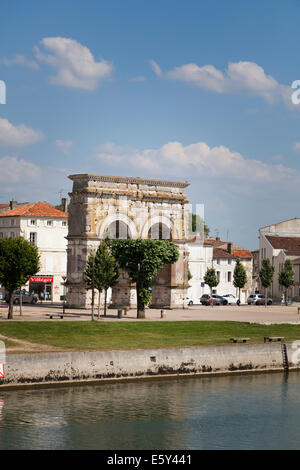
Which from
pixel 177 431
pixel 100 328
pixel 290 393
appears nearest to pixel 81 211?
pixel 100 328

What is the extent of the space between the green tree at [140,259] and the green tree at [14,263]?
823 cm

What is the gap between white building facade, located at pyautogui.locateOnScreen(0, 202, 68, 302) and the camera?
3917 inches

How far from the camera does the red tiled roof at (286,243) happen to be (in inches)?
4814

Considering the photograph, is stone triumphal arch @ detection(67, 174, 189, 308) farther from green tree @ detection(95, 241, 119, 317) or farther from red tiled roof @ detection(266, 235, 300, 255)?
red tiled roof @ detection(266, 235, 300, 255)

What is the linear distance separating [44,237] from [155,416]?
66688 mm

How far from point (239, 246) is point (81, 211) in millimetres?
66229

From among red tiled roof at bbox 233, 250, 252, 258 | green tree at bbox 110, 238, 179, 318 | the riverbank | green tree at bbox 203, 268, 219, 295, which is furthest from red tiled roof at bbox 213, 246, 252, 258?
the riverbank

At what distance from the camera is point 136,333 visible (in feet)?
173

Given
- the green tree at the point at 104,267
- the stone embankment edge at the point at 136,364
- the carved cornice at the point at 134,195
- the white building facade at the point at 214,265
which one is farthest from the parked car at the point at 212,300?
the stone embankment edge at the point at 136,364

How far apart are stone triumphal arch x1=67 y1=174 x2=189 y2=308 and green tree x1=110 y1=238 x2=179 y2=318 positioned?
10435mm

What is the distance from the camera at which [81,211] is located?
72.5 meters

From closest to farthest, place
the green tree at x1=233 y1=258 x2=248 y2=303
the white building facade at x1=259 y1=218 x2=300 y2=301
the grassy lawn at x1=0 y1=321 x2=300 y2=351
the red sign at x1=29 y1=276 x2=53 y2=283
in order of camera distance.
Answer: the grassy lawn at x1=0 y1=321 x2=300 y2=351
the red sign at x1=29 y1=276 x2=53 y2=283
the green tree at x1=233 y1=258 x2=248 y2=303
the white building facade at x1=259 y1=218 x2=300 y2=301

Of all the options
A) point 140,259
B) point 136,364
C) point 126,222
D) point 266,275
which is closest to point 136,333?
point 136,364

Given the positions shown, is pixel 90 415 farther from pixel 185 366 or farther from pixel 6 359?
pixel 185 366
